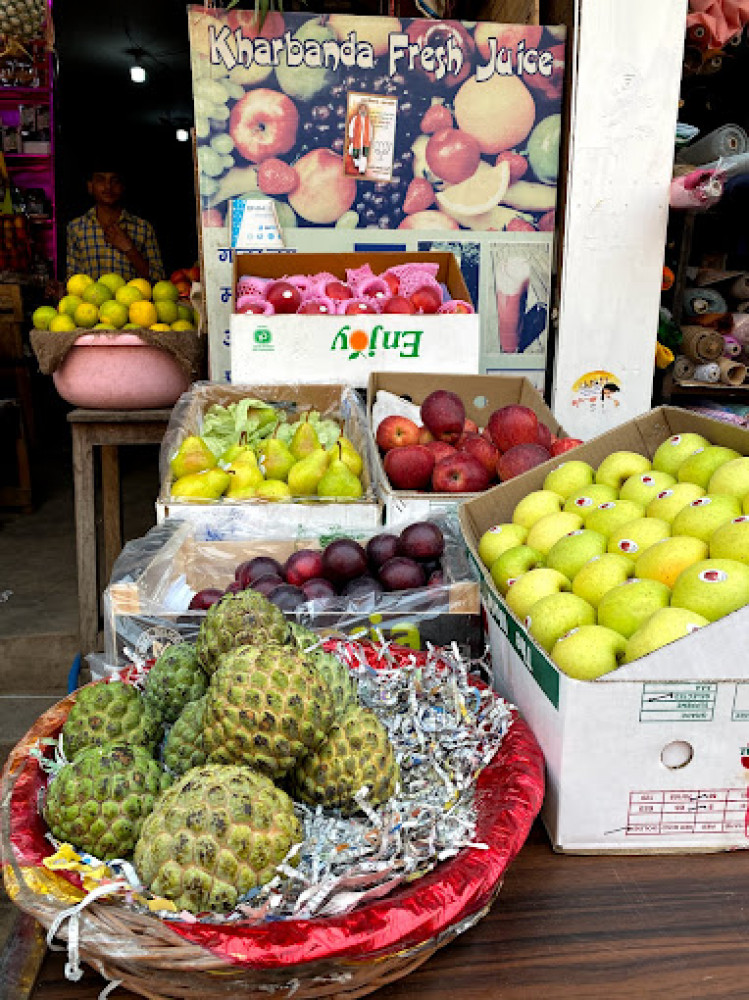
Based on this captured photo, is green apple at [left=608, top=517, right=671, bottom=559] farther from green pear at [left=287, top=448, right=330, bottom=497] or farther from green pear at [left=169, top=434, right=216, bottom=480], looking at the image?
green pear at [left=169, top=434, right=216, bottom=480]

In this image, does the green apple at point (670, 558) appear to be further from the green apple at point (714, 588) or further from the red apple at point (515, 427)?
the red apple at point (515, 427)

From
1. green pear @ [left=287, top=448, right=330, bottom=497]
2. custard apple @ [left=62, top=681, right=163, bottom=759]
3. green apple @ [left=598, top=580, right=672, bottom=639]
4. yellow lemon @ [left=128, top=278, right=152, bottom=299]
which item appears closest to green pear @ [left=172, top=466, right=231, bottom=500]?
green pear @ [left=287, top=448, right=330, bottom=497]

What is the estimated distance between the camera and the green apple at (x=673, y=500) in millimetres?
1412

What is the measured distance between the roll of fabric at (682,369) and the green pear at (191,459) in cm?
240

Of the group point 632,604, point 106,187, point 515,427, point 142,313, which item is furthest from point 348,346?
point 106,187

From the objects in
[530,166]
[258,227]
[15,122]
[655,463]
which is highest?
[15,122]

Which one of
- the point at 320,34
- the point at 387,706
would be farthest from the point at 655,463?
the point at 320,34

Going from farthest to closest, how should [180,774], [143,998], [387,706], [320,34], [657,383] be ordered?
1. [657,383]
2. [320,34]
3. [387,706]
4. [180,774]
5. [143,998]

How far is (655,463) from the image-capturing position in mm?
1654

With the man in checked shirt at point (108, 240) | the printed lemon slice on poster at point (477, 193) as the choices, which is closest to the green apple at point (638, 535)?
the printed lemon slice on poster at point (477, 193)

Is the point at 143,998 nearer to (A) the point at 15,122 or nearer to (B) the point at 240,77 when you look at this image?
(B) the point at 240,77

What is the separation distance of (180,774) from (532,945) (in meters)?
0.44

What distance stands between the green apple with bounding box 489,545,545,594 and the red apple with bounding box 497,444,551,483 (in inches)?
19.6

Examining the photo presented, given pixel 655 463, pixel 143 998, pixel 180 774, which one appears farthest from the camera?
pixel 655 463
